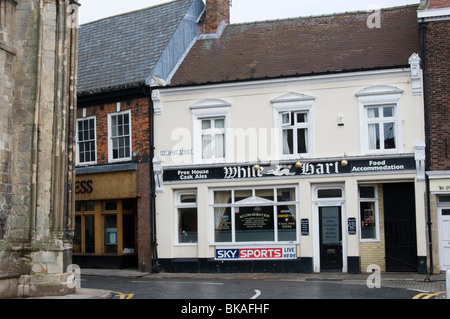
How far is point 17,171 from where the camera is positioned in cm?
1622

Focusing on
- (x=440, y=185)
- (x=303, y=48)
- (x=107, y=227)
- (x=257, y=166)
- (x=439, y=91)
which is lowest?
(x=107, y=227)

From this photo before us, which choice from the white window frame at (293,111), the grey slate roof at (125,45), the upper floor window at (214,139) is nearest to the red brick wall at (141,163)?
the grey slate roof at (125,45)

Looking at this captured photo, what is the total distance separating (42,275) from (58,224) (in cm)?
131

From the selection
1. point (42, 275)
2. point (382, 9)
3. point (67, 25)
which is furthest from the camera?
point (382, 9)

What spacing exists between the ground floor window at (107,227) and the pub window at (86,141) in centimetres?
177

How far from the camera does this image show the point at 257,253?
75.4 ft

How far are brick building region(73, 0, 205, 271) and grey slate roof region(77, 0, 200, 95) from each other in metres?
0.06

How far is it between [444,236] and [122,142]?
12.3 meters

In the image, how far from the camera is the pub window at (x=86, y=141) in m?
26.0

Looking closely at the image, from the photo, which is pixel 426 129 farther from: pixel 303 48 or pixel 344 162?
pixel 303 48

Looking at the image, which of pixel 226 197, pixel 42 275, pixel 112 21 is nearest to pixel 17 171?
pixel 42 275

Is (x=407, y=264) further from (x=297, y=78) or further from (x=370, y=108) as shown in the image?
(x=297, y=78)

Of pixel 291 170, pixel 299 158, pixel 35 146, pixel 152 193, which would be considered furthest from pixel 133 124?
pixel 35 146

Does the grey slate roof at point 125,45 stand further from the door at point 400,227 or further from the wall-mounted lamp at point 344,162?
the door at point 400,227
